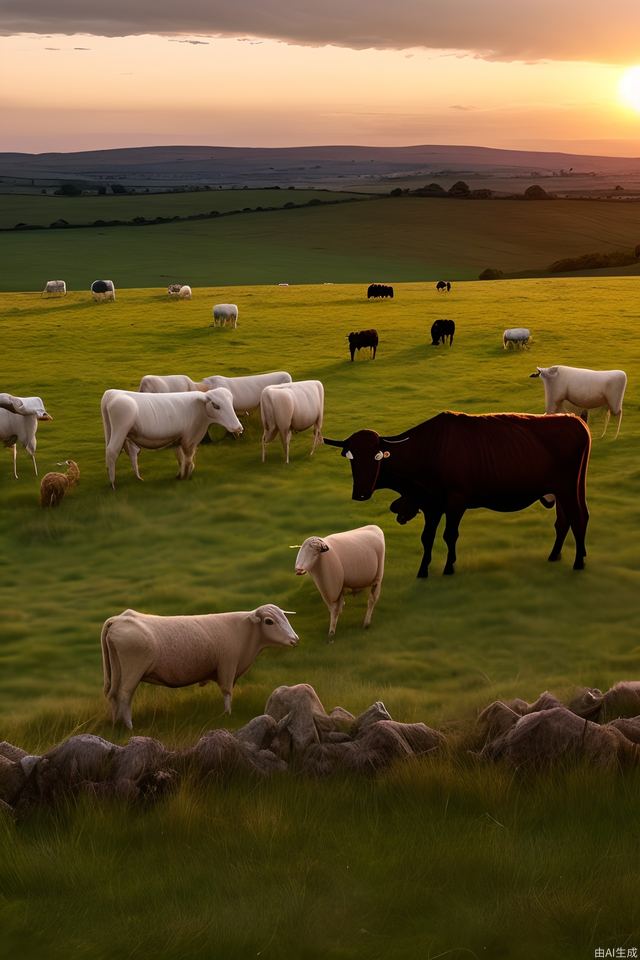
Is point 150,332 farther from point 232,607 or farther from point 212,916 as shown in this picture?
point 212,916

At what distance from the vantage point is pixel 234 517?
17750mm

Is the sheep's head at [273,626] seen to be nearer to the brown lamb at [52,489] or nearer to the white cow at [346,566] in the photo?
the white cow at [346,566]

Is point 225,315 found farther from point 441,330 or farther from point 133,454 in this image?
point 133,454

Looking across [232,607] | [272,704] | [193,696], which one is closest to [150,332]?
[232,607]

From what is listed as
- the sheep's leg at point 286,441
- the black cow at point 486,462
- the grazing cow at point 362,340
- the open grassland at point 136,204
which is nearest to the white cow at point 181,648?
the black cow at point 486,462

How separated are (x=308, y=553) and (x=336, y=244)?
84.9 m

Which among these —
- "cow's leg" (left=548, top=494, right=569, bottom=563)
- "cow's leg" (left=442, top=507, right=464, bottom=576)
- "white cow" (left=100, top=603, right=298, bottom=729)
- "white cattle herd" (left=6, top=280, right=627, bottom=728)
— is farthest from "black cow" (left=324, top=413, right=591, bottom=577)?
"white cow" (left=100, top=603, right=298, bottom=729)

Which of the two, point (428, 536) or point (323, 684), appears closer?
→ point (323, 684)

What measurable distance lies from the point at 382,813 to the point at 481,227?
335 ft

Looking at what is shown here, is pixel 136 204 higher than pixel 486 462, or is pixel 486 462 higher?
pixel 136 204

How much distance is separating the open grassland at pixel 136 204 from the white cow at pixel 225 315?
80704 millimetres

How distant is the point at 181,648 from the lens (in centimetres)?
986

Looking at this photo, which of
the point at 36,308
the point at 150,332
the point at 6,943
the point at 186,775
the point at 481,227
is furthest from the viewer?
the point at 481,227

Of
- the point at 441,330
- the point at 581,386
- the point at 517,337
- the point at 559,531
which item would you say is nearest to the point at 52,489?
the point at 559,531
